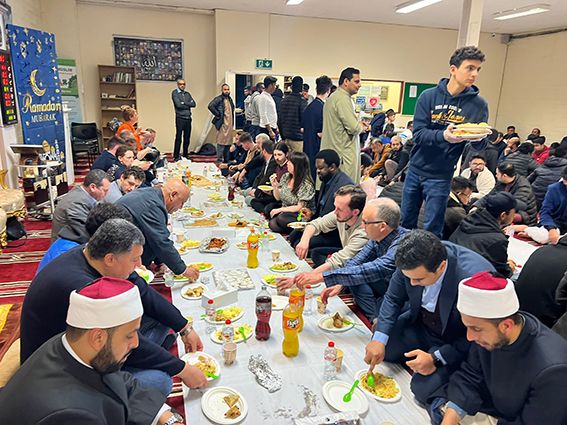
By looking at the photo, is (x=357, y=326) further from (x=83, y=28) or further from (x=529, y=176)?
(x=83, y=28)

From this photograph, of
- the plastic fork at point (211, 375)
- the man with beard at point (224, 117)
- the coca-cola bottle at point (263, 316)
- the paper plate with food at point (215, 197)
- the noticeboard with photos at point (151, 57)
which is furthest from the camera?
the noticeboard with photos at point (151, 57)

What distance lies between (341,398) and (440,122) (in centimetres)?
237

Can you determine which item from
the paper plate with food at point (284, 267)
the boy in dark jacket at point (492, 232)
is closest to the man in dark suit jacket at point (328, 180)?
the paper plate with food at point (284, 267)

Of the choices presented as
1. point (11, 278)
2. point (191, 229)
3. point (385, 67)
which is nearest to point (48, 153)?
point (11, 278)

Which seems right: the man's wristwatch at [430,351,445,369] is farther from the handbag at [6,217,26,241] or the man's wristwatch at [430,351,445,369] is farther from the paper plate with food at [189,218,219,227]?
the handbag at [6,217,26,241]

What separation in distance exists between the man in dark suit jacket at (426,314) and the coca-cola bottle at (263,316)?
20.5 inches

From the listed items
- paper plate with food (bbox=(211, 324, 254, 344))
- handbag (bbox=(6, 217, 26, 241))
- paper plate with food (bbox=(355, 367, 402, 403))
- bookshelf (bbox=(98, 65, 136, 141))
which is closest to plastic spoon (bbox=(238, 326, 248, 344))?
paper plate with food (bbox=(211, 324, 254, 344))

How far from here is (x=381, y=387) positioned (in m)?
1.83

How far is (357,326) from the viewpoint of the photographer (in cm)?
227

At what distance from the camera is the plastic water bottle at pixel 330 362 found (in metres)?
1.85

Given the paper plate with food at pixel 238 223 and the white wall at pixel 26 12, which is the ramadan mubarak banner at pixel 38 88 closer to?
the white wall at pixel 26 12

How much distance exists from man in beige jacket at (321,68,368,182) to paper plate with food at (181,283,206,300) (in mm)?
2868

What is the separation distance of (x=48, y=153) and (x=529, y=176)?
7.02m

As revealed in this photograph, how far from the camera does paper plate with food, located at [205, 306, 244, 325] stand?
2.24 metres
